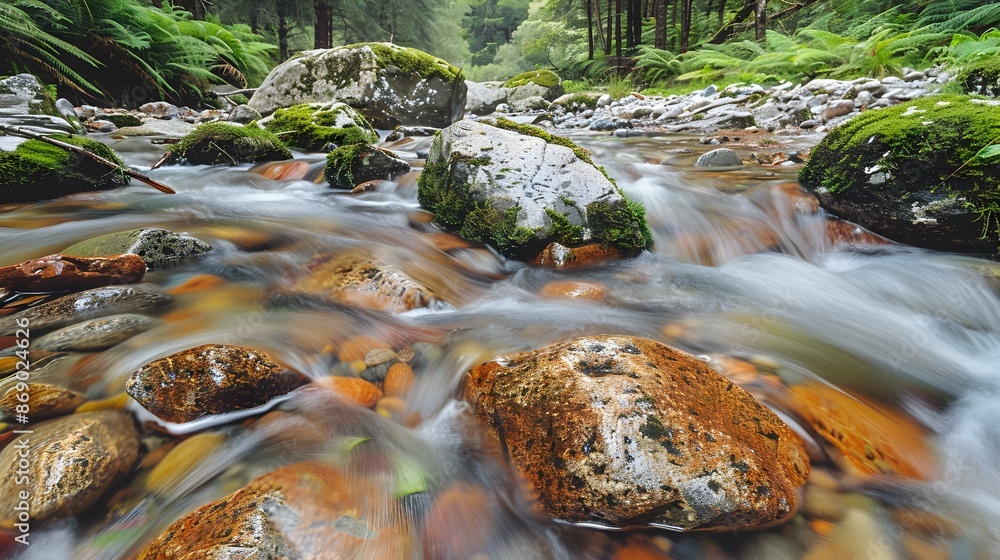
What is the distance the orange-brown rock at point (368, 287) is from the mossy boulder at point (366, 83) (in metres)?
7.91

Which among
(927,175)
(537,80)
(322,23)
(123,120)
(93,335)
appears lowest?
(93,335)

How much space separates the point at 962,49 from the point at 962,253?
7.20 meters

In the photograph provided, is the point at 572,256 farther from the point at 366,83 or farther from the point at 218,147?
the point at 366,83

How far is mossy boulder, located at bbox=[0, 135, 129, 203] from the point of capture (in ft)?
14.7

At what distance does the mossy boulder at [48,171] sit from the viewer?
449 cm

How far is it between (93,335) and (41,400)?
586 millimetres

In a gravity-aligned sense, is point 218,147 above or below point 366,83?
below

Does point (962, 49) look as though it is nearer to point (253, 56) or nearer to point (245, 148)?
point (245, 148)

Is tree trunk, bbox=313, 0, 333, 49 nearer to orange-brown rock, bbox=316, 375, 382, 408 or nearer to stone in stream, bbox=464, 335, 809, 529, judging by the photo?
orange-brown rock, bbox=316, 375, 382, 408

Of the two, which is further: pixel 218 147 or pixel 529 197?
pixel 218 147

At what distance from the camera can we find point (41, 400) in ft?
6.14

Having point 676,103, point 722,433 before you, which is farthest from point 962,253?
point 676,103

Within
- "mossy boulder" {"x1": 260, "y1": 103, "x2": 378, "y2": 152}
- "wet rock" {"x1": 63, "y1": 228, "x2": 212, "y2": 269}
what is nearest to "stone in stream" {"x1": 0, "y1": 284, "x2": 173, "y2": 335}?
"wet rock" {"x1": 63, "y1": 228, "x2": 212, "y2": 269}

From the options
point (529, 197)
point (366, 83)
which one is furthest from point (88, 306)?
point (366, 83)
